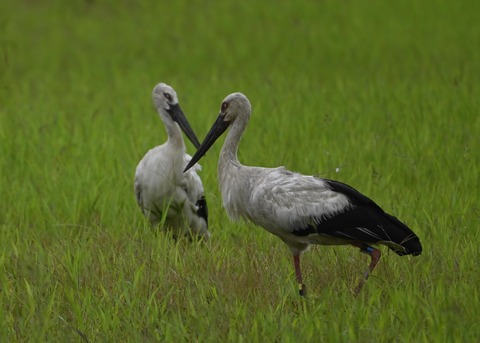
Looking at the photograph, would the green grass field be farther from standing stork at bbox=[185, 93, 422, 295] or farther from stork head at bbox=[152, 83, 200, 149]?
stork head at bbox=[152, 83, 200, 149]

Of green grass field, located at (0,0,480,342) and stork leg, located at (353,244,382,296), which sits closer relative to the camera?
green grass field, located at (0,0,480,342)

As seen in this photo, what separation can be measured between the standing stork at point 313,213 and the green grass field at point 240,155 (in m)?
0.19

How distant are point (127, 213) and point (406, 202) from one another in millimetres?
1939

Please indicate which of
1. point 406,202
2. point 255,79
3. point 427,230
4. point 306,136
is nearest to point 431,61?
point 255,79

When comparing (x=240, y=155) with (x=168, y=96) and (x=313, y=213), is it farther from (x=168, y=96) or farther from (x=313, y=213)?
(x=313, y=213)

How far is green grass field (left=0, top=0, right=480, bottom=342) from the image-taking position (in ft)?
13.7

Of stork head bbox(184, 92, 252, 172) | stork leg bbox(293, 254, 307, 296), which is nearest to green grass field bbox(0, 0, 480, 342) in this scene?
stork leg bbox(293, 254, 307, 296)

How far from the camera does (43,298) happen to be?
179 inches

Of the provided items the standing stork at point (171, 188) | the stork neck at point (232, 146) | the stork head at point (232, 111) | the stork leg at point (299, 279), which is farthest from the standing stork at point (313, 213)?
the standing stork at point (171, 188)

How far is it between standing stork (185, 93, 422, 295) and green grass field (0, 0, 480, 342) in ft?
0.64

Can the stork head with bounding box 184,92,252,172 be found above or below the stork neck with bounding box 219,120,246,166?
above

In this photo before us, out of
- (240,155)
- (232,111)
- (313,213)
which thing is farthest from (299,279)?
(240,155)

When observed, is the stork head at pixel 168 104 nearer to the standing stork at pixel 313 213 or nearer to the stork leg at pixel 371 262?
the standing stork at pixel 313 213

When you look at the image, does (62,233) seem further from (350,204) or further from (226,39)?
(226,39)
